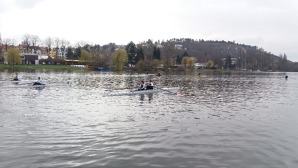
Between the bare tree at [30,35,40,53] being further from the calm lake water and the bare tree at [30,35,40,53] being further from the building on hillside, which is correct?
the calm lake water

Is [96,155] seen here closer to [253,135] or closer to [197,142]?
[197,142]

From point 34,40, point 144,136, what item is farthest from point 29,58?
point 144,136

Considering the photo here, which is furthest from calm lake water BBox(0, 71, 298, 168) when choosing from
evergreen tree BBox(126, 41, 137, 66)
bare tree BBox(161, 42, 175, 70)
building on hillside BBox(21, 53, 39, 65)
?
building on hillside BBox(21, 53, 39, 65)

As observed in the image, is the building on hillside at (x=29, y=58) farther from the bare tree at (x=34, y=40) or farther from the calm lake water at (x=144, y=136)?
the calm lake water at (x=144, y=136)

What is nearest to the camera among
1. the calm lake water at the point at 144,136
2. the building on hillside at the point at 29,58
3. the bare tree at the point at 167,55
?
the calm lake water at the point at 144,136

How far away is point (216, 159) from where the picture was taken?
14.3 metres

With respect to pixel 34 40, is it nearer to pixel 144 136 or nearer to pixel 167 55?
pixel 167 55

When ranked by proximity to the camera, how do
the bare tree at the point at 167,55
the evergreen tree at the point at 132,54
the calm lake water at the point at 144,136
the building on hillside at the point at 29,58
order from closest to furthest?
the calm lake water at the point at 144,136 < the bare tree at the point at 167,55 < the evergreen tree at the point at 132,54 < the building on hillside at the point at 29,58

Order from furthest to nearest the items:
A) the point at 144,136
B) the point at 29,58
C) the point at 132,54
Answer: the point at 29,58
the point at 132,54
the point at 144,136

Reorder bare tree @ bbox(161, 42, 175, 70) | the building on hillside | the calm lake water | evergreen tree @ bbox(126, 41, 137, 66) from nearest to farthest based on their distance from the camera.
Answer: the calm lake water
bare tree @ bbox(161, 42, 175, 70)
evergreen tree @ bbox(126, 41, 137, 66)
the building on hillside

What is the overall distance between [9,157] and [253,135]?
14337mm

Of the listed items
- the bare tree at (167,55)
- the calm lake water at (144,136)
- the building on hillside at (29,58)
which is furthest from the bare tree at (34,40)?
the calm lake water at (144,136)

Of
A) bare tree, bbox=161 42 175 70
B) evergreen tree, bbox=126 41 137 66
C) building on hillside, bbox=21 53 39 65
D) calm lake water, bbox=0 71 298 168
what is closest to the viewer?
calm lake water, bbox=0 71 298 168

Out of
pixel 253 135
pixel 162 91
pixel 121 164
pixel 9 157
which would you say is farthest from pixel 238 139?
pixel 162 91
